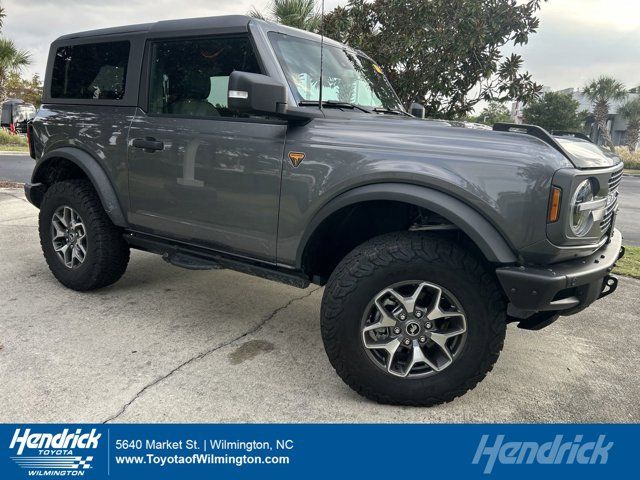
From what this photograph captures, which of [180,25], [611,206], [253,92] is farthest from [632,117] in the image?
[253,92]

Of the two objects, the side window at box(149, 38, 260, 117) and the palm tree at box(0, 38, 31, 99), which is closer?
the side window at box(149, 38, 260, 117)

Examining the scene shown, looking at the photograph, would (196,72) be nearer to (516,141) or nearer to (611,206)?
(516,141)

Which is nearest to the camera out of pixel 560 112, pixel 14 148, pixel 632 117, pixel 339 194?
pixel 339 194

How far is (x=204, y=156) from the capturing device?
3248 mm

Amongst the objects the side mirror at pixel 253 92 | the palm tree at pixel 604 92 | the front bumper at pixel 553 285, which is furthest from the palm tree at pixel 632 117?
the side mirror at pixel 253 92

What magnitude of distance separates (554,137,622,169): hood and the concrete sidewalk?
131 centimetres

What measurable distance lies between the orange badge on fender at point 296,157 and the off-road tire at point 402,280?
0.60 m

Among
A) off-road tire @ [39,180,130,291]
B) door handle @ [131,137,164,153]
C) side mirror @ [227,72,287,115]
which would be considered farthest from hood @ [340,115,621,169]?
off-road tire @ [39,180,130,291]

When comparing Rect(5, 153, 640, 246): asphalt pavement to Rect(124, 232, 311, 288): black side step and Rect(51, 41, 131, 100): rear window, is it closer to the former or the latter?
Rect(124, 232, 311, 288): black side step

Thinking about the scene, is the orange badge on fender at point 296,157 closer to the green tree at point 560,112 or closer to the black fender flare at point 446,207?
the black fender flare at point 446,207

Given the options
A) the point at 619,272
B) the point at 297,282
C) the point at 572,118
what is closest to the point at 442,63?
the point at 619,272

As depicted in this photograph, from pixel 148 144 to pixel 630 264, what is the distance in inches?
208

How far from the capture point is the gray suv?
7.82 ft

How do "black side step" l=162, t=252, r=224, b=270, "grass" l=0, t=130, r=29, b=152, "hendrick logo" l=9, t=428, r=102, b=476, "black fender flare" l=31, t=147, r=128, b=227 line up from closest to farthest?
"hendrick logo" l=9, t=428, r=102, b=476, "black side step" l=162, t=252, r=224, b=270, "black fender flare" l=31, t=147, r=128, b=227, "grass" l=0, t=130, r=29, b=152
